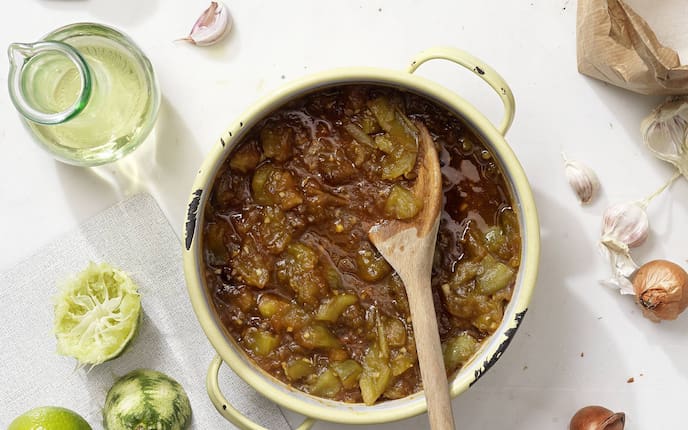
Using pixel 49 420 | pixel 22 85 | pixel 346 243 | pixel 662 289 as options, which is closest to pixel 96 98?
pixel 22 85

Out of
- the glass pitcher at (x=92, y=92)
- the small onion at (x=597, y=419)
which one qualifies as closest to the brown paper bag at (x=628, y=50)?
the small onion at (x=597, y=419)

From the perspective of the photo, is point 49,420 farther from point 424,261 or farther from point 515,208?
point 515,208

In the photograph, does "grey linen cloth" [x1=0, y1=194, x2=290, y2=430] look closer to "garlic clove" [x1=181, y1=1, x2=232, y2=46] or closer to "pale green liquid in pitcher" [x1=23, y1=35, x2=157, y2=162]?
"pale green liquid in pitcher" [x1=23, y1=35, x2=157, y2=162]

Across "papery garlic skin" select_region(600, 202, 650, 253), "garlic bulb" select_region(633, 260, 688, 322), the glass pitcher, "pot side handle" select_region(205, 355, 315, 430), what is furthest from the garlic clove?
"garlic bulb" select_region(633, 260, 688, 322)

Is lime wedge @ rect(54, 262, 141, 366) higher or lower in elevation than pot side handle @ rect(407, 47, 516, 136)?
lower

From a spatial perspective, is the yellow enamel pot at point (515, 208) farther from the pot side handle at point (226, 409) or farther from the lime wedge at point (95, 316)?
the lime wedge at point (95, 316)
